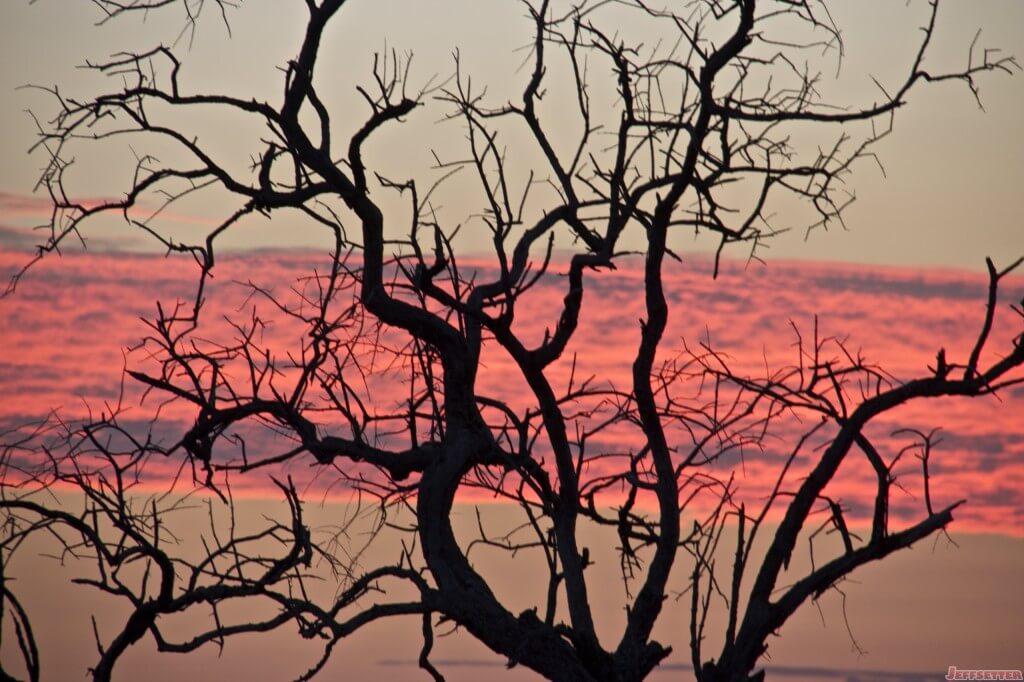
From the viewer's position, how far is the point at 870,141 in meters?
9.00

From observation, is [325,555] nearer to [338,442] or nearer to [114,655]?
[338,442]

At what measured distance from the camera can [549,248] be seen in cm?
784

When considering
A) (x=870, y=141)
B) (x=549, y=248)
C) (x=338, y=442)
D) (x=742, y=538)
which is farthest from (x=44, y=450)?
(x=870, y=141)

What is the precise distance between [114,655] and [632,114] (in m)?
5.08

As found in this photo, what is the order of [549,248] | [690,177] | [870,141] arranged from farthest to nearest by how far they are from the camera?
[870,141] < [690,177] < [549,248]

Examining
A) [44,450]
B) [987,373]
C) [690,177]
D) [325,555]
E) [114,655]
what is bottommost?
[114,655]

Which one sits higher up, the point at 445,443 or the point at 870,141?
the point at 870,141

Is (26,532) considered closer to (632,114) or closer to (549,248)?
(549,248)

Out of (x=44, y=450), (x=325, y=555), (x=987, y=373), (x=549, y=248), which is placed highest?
(x=549, y=248)

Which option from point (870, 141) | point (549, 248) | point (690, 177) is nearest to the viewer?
point (549, 248)

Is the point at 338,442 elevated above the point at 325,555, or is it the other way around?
the point at 338,442

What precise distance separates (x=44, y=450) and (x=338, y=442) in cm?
195

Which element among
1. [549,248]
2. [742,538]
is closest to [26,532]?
[549,248]

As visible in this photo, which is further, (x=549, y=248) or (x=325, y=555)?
(x=325, y=555)
